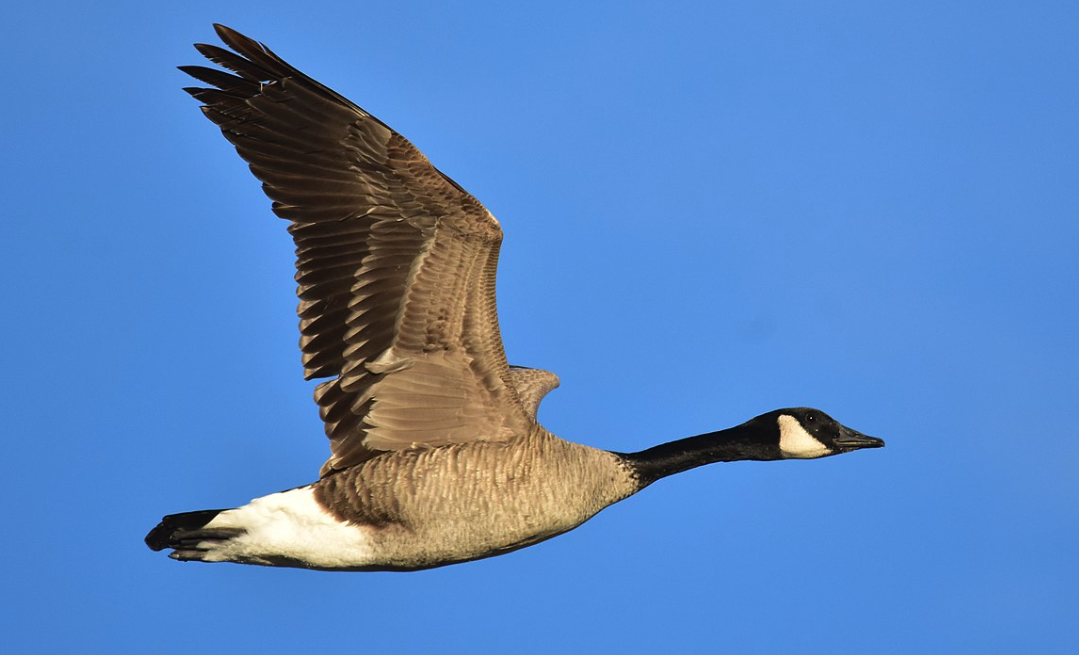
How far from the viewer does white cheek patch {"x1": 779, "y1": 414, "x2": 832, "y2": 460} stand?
12359 mm

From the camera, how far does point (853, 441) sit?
12.3 m

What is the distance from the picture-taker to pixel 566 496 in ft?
36.0

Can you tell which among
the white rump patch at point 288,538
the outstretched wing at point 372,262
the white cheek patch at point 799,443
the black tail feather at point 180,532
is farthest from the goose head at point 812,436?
the black tail feather at point 180,532

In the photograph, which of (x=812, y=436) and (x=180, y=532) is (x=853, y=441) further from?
(x=180, y=532)

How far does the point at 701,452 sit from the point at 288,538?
338cm

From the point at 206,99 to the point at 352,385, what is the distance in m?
2.34

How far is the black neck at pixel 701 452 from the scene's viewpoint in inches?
459

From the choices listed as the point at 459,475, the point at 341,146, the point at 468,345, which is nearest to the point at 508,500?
the point at 459,475

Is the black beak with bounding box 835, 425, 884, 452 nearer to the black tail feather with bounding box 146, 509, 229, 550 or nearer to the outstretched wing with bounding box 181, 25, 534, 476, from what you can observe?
the outstretched wing with bounding box 181, 25, 534, 476

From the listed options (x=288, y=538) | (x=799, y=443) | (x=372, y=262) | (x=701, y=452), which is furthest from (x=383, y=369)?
(x=799, y=443)

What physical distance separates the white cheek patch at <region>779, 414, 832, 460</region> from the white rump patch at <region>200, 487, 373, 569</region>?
365 cm

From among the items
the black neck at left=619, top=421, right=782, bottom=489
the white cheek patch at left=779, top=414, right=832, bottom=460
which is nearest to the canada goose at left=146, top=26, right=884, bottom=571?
the black neck at left=619, top=421, right=782, bottom=489

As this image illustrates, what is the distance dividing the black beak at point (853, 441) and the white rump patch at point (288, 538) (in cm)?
404

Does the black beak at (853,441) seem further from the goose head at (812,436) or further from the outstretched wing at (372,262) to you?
the outstretched wing at (372,262)
